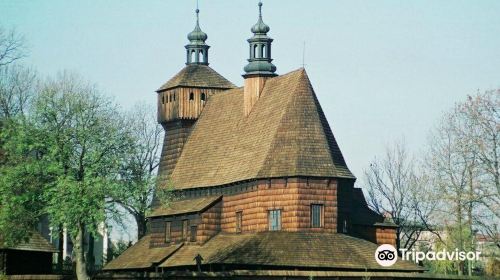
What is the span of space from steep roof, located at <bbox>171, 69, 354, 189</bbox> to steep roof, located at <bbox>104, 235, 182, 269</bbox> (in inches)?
197

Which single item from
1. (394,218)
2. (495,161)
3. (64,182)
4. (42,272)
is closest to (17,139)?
(64,182)

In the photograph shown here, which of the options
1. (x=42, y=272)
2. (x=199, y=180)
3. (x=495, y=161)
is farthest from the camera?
(x=199, y=180)

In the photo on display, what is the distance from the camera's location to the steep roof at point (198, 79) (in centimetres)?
9762

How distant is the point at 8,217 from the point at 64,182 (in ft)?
13.3

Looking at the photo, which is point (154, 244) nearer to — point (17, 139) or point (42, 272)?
point (42, 272)

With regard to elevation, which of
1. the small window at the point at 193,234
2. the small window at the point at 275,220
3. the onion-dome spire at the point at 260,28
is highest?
the onion-dome spire at the point at 260,28

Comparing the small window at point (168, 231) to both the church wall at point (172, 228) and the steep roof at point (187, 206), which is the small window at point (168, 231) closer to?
the church wall at point (172, 228)

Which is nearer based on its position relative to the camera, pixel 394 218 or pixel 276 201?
pixel 276 201

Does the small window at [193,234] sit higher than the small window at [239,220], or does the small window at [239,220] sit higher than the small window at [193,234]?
the small window at [239,220]

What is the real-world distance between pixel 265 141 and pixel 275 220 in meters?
5.84

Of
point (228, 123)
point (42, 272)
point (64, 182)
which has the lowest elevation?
point (42, 272)

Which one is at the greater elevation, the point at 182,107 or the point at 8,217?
the point at 182,107

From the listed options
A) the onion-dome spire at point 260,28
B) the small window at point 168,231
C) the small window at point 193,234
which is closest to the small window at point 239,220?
the small window at point 193,234

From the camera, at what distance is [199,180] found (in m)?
89.7
